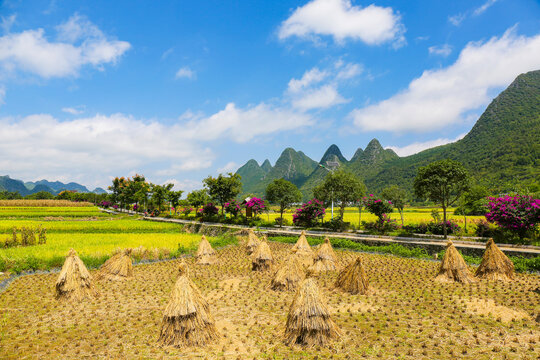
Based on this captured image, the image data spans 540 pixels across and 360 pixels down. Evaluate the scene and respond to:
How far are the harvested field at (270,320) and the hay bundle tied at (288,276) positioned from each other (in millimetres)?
416

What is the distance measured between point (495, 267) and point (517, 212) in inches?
358

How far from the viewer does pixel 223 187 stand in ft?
147

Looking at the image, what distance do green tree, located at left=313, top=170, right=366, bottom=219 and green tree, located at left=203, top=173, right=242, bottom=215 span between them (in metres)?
16.6

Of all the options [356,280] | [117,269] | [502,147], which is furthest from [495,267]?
[502,147]

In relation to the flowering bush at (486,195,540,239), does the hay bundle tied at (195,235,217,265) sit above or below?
below

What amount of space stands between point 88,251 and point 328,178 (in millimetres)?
23460

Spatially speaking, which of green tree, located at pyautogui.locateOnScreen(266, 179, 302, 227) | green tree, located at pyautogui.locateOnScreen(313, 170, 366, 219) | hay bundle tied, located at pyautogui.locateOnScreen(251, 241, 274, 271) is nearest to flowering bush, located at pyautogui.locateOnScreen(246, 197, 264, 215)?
green tree, located at pyautogui.locateOnScreen(266, 179, 302, 227)

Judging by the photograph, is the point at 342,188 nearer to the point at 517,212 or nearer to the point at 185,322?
the point at 517,212

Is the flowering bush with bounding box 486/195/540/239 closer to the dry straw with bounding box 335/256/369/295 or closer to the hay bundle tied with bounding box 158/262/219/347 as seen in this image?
the dry straw with bounding box 335/256/369/295

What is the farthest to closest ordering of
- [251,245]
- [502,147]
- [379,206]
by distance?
[502,147], [379,206], [251,245]

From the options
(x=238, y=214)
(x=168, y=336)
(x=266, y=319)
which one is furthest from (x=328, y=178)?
(x=168, y=336)

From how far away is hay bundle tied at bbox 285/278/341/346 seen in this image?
24.8ft

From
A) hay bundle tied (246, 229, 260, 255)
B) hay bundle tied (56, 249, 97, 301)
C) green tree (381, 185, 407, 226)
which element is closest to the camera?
hay bundle tied (56, 249, 97, 301)

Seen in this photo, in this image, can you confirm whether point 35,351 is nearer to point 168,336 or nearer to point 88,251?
point 168,336
